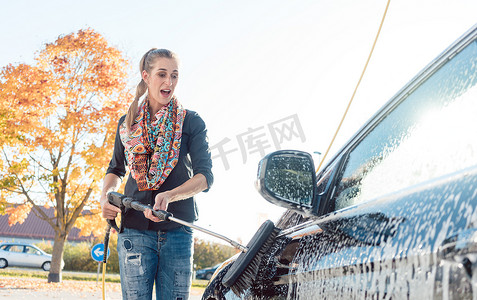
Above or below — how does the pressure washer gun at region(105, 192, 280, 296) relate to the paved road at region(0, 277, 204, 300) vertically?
above

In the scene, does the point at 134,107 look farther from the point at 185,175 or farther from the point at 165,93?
the point at 185,175

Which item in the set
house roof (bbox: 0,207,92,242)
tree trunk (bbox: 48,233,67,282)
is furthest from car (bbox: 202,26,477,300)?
house roof (bbox: 0,207,92,242)

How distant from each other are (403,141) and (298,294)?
49 centimetres

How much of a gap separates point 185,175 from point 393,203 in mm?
1793

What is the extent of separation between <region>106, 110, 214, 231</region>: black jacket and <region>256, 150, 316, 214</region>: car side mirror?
117cm

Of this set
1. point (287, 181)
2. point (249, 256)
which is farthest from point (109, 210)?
point (287, 181)

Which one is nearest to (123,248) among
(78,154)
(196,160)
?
→ (196,160)

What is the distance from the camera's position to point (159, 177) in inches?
107

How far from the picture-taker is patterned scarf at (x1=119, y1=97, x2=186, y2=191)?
8.98 feet

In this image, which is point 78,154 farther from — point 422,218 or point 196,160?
point 422,218

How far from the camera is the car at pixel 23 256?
28766 millimetres

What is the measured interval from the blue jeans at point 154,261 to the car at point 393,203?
80 cm

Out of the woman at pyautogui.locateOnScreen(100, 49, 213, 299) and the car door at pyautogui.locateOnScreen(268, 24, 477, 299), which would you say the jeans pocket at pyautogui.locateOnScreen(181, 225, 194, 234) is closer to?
the woman at pyautogui.locateOnScreen(100, 49, 213, 299)

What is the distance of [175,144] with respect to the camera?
110 inches
